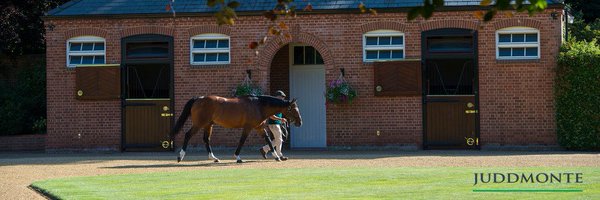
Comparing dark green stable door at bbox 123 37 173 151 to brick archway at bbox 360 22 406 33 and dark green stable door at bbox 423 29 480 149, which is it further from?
dark green stable door at bbox 423 29 480 149

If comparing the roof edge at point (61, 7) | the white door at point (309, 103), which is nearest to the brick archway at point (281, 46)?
the white door at point (309, 103)

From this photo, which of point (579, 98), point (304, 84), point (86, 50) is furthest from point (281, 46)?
point (579, 98)

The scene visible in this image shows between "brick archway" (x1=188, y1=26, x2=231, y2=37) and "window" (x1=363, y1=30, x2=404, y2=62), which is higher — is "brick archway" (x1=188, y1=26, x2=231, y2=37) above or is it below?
above

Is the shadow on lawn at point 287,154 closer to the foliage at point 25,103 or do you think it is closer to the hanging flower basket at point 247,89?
the hanging flower basket at point 247,89

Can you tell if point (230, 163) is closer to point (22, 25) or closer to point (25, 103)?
point (25, 103)

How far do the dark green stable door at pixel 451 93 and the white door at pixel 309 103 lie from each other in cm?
303

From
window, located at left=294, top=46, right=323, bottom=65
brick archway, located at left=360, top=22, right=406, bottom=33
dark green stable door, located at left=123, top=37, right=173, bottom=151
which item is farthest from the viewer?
window, located at left=294, top=46, right=323, bottom=65

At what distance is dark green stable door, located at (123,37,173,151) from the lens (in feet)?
77.3

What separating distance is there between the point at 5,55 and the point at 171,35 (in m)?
6.41

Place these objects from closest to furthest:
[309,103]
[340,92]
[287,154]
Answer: [287,154], [340,92], [309,103]

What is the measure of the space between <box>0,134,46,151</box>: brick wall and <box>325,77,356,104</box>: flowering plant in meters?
7.86

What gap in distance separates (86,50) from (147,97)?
6.05ft

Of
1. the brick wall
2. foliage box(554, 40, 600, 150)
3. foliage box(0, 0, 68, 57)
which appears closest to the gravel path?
foliage box(554, 40, 600, 150)

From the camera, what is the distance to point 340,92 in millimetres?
22688
